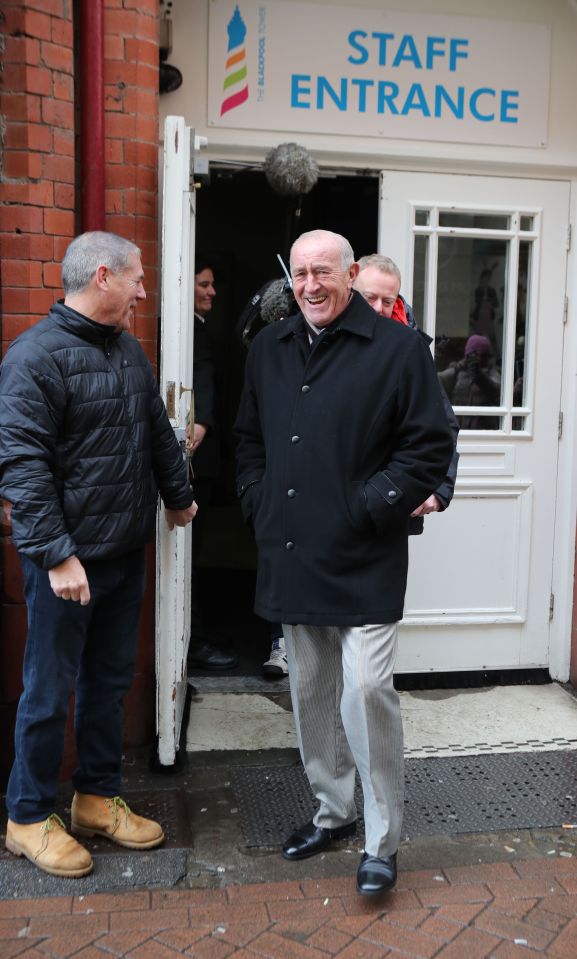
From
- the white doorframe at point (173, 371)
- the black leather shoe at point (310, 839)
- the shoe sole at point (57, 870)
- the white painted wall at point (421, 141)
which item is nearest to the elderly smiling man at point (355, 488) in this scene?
the black leather shoe at point (310, 839)

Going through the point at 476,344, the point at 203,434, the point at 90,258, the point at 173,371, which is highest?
the point at 90,258

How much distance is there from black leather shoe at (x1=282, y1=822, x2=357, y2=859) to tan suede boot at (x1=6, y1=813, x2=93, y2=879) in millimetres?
676

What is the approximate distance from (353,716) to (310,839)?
0.58 meters

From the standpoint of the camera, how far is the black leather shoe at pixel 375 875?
10.2ft

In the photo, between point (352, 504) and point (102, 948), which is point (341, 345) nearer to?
point (352, 504)

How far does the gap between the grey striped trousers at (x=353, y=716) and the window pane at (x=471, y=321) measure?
1952mm

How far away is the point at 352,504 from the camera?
308 cm

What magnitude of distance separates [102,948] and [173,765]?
1151mm

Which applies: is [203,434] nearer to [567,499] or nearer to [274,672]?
[274,672]

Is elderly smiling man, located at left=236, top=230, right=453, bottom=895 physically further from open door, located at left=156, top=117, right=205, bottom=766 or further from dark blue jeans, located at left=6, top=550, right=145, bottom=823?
open door, located at left=156, top=117, right=205, bottom=766

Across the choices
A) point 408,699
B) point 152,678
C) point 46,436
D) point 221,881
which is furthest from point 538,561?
point 46,436

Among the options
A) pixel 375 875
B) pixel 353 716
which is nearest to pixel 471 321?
pixel 353 716

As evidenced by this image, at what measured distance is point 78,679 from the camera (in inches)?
138

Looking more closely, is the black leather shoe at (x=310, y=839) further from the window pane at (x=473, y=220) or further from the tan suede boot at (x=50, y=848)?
the window pane at (x=473, y=220)
